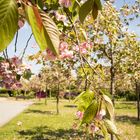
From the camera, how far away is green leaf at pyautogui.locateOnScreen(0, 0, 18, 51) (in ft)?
2.15

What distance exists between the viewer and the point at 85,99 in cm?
121

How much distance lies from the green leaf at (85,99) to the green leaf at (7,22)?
570 millimetres

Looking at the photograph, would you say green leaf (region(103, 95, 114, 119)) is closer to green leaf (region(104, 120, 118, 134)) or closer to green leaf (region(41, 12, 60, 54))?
green leaf (region(104, 120, 118, 134))

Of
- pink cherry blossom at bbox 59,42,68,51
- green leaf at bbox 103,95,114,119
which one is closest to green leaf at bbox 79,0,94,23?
green leaf at bbox 103,95,114,119

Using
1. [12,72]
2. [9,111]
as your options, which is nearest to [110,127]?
A: [12,72]

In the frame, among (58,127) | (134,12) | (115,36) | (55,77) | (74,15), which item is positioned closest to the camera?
(74,15)

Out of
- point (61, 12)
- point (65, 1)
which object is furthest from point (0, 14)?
point (61, 12)

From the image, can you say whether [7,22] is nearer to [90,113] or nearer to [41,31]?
[41,31]

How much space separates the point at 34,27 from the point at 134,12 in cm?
1239

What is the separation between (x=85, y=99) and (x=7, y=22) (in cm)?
60

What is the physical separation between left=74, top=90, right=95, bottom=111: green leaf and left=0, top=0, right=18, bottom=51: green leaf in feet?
1.87

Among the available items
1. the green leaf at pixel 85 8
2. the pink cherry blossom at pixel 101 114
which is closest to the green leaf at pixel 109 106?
the pink cherry blossom at pixel 101 114

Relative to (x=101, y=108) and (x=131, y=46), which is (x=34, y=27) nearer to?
(x=101, y=108)

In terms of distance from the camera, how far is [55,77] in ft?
99.1
